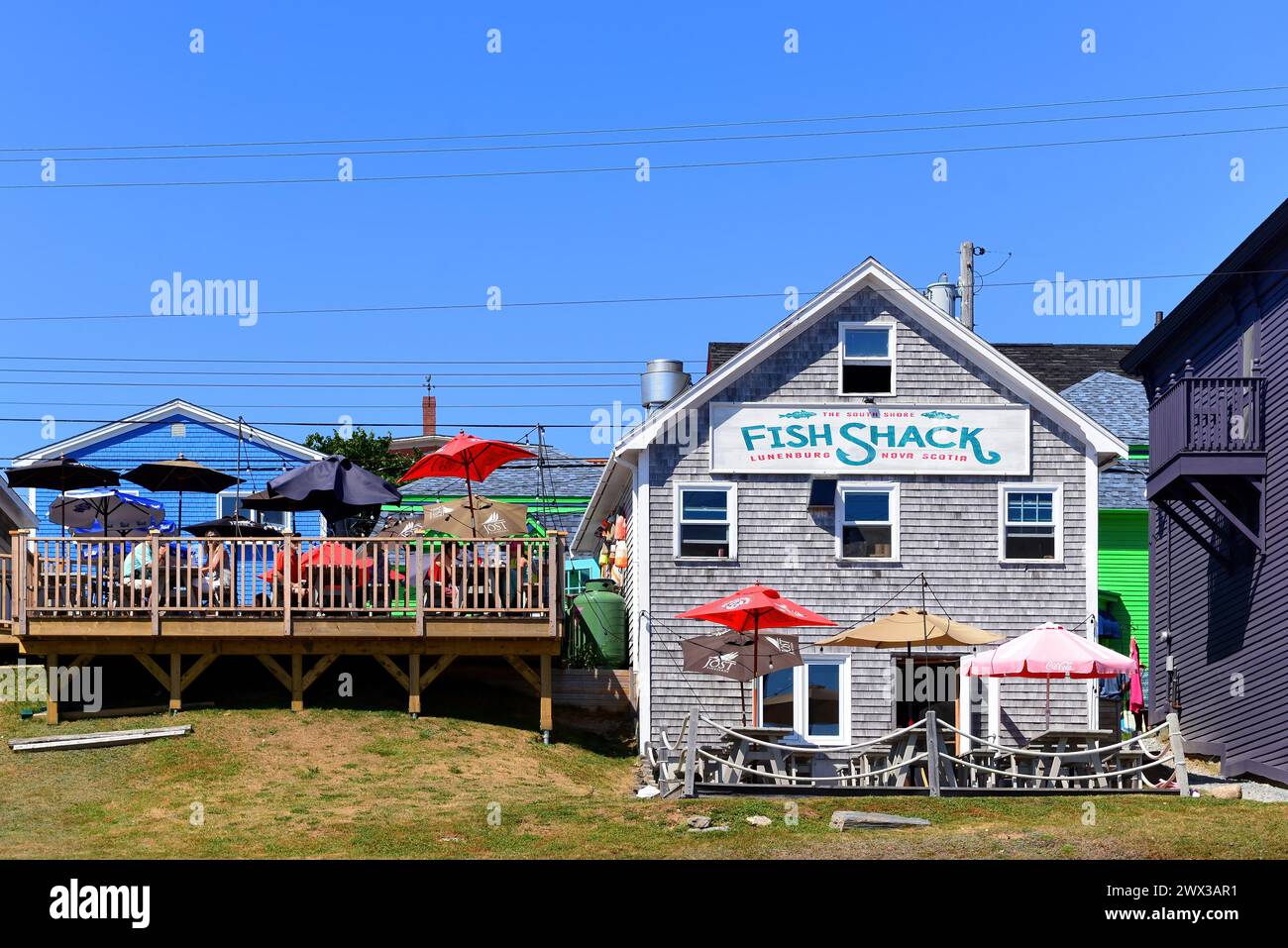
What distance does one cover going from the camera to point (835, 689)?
1044 inches

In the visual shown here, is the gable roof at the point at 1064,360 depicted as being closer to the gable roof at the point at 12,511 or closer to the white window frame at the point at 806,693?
the white window frame at the point at 806,693

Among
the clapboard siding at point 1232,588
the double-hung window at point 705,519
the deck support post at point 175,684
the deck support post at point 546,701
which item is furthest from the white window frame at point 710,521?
the deck support post at point 175,684

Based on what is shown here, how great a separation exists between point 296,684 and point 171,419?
51.7 ft

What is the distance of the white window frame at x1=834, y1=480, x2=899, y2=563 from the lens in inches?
1051

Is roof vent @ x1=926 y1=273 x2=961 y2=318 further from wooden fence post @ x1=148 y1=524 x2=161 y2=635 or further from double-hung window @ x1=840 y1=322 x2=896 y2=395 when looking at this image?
wooden fence post @ x1=148 y1=524 x2=161 y2=635

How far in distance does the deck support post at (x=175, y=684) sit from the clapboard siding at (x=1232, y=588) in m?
14.9

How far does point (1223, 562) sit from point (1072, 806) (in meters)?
7.83

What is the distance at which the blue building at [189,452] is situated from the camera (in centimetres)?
3728

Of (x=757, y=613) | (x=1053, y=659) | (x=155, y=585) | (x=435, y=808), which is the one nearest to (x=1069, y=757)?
(x=1053, y=659)

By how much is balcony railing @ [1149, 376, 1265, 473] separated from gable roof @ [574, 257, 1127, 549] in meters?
1.98

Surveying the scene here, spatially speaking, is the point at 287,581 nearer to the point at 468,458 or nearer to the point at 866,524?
the point at 468,458

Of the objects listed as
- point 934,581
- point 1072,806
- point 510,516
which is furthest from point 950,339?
point 1072,806
